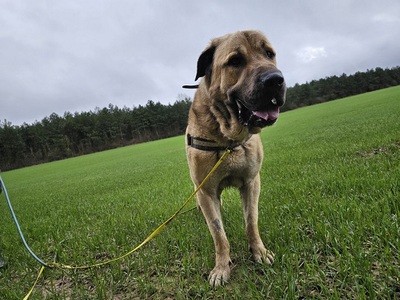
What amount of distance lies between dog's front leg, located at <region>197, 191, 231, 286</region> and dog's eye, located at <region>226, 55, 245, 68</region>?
4.30 ft

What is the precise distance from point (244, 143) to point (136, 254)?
6.11 ft

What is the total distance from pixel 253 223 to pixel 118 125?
279 feet

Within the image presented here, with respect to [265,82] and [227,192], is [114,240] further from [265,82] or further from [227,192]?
[265,82]

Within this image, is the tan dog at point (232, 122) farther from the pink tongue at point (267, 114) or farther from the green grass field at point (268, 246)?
the green grass field at point (268, 246)

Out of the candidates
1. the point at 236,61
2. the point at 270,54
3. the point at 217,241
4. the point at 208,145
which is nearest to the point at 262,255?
the point at 217,241

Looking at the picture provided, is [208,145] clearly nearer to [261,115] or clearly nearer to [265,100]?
[261,115]

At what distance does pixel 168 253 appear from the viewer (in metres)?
3.11

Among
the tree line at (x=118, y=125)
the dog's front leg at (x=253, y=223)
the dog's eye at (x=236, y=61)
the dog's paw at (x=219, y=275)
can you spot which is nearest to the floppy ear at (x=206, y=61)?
the dog's eye at (x=236, y=61)

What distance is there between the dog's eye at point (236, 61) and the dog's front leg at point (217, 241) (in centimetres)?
131

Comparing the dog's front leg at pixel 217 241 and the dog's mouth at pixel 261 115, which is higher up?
the dog's mouth at pixel 261 115

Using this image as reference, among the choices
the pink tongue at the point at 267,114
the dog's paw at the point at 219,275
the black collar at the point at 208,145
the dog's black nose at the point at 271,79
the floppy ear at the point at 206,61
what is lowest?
the dog's paw at the point at 219,275

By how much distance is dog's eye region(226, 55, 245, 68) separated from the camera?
2.64m

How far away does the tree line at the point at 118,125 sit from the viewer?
2923 inches

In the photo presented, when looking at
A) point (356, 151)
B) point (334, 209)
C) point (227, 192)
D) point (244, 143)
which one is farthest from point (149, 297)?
point (356, 151)
